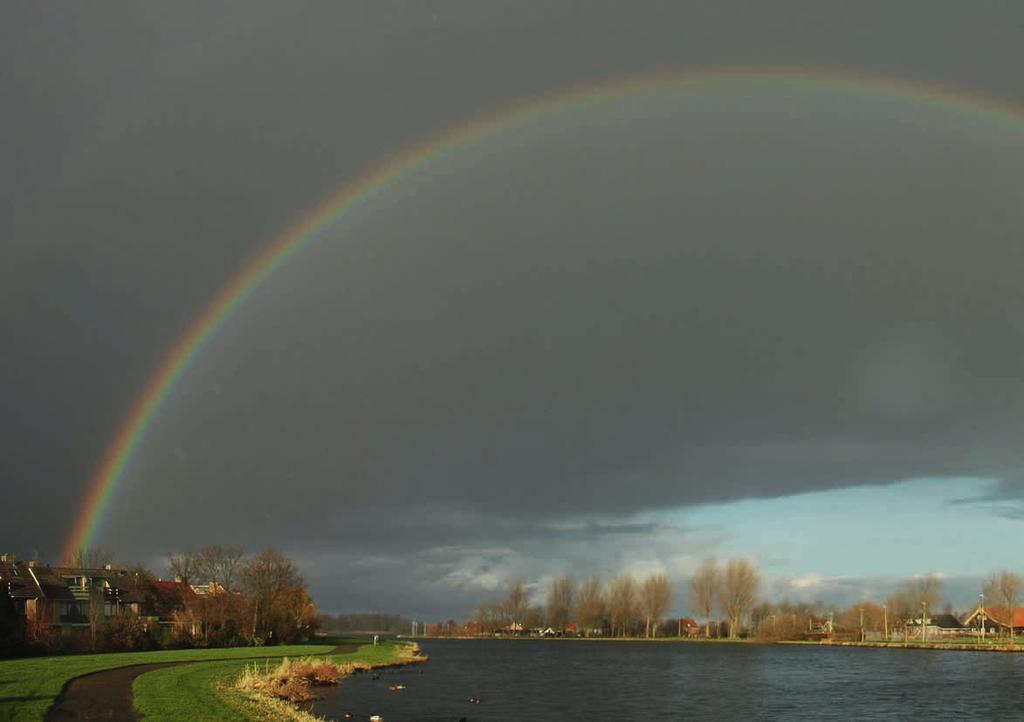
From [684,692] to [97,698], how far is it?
140 feet

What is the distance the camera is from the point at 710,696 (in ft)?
208

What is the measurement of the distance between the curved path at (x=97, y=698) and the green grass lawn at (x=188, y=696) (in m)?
0.52

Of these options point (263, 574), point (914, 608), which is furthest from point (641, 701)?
point (914, 608)

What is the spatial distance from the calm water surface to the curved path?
9412 millimetres

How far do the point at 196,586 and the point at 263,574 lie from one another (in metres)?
27.9

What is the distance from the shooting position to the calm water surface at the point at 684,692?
165ft

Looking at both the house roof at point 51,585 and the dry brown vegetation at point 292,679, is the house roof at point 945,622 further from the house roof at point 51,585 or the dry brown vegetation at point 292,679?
the house roof at point 51,585

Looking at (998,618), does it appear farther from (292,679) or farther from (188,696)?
(188,696)

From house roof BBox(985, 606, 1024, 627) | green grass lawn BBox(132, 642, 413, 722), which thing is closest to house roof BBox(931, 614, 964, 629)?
house roof BBox(985, 606, 1024, 627)

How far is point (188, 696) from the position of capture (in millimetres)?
37719

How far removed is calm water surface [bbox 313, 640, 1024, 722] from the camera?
5041 cm

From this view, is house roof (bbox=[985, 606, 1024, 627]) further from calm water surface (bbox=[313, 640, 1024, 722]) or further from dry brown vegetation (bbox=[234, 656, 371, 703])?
dry brown vegetation (bbox=[234, 656, 371, 703])

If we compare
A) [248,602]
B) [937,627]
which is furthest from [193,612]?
[937,627]

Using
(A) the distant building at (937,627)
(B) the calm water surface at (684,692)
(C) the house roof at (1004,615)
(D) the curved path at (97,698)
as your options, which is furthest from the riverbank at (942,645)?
(D) the curved path at (97,698)
